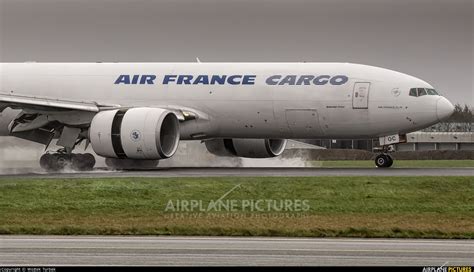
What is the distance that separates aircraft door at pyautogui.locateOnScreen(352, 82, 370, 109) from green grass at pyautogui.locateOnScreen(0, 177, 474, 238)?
857 cm

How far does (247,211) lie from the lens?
23281mm

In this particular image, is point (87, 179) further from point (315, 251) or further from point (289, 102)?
point (315, 251)

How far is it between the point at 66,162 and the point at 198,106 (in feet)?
19.6

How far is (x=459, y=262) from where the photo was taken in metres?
14.9

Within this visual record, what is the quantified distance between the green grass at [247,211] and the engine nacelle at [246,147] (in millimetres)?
13242

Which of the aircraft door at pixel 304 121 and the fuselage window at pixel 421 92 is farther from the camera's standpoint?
the aircraft door at pixel 304 121

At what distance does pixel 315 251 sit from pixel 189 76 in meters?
25.3

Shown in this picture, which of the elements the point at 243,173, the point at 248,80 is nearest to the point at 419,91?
the point at 248,80

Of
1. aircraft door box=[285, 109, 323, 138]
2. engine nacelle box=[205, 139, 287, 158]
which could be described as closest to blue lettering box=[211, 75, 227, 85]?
aircraft door box=[285, 109, 323, 138]

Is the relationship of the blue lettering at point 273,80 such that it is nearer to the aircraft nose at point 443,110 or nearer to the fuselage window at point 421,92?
the fuselage window at point 421,92

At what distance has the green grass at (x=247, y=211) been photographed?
19.8m

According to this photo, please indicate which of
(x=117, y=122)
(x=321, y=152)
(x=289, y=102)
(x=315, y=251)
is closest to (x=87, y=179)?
(x=117, y=122)

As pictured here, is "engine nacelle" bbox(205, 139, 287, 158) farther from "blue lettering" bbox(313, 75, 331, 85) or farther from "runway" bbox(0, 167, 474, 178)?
"runway" bbox(0, 167, 474, 178)

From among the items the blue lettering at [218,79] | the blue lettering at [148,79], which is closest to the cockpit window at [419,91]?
the blue lettering at [218,79]
